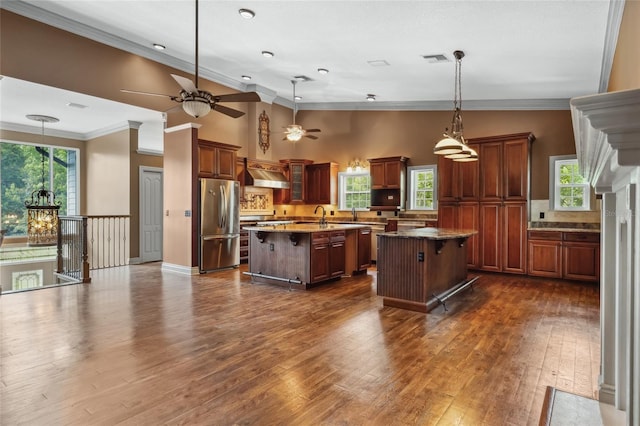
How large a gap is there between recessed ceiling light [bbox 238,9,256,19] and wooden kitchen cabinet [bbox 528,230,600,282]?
18.7ft

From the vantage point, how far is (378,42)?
17.1 ft

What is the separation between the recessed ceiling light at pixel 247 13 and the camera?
474cm

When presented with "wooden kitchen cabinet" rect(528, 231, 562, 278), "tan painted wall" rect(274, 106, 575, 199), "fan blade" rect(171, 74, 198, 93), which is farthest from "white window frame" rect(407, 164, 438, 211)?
"fan blade" rect(171, 74, 198, 93)

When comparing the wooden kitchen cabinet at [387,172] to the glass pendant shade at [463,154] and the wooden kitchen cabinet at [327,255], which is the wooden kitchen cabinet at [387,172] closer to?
the wooden kitchen cabinet at [327,255]

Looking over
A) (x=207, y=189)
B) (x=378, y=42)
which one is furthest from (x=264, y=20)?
(x=207, y=189)

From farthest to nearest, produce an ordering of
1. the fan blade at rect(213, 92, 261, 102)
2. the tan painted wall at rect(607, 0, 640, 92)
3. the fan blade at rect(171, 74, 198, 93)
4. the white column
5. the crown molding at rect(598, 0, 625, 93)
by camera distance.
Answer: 1. the fan blade at rect(213, 92, 261, 102)
2. the fan blade at rect(171, 74, 198, 93)
3. the crown molding at rect(598, 0, 625, 93)
4. the tan painted wall at rect(607, 0, 640, 92)
5. the white column

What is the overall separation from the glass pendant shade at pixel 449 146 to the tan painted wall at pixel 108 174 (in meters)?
6.71

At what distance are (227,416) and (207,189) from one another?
5.25m

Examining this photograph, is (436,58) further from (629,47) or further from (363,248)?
(363,248)

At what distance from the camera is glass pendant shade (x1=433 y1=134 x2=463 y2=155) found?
4.61 metres

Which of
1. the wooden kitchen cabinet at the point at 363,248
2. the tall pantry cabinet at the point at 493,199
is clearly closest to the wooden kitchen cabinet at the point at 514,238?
the tall pantry cabinet at the point at 493,199

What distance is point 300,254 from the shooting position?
561cm

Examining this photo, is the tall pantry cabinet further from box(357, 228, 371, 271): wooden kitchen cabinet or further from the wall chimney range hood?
the wall chimney range hood

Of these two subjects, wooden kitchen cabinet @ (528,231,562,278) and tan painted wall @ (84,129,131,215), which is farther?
tan painted wall @ (84,129,131,215)
